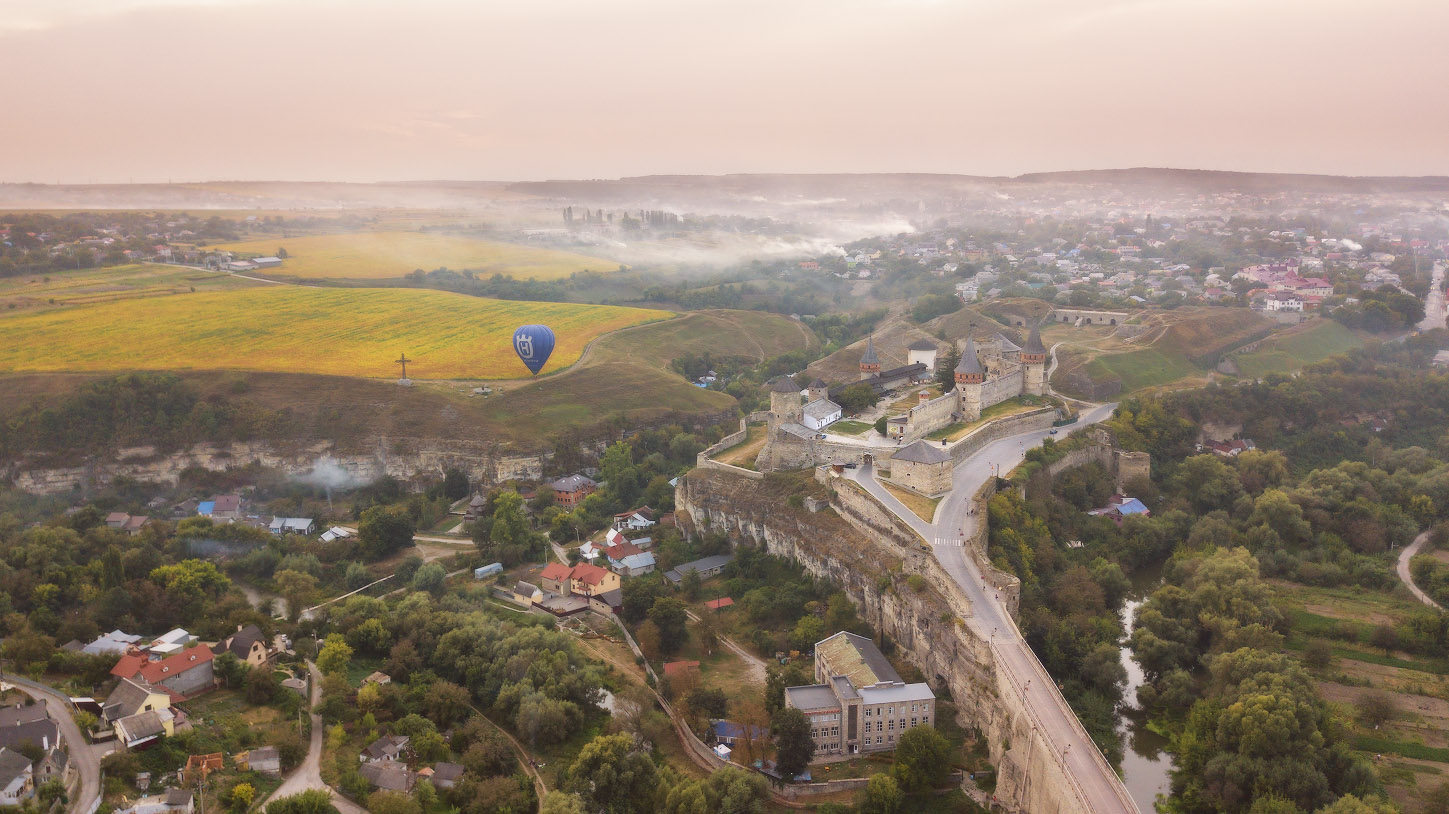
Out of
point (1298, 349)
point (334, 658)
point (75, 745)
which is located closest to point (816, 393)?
point (334, 658)

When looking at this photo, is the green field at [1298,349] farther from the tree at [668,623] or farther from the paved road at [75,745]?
the paved road at [75,745]

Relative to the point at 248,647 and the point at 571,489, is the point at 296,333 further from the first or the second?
the point at 248,647

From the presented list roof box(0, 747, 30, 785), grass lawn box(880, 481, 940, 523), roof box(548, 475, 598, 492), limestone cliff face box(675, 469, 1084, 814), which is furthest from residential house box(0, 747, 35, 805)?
roof box(548, 475, 598, 492)

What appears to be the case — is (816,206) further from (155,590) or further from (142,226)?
(155,590)

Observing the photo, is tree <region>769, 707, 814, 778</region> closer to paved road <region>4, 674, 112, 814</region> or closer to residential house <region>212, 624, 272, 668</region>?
residential house <region>212, 624, 272, 668</region>

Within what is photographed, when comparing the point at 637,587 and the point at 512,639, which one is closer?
the point at 512,639

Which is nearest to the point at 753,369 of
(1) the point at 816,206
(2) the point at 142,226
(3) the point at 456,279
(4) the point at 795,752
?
(3) the point at 456,279

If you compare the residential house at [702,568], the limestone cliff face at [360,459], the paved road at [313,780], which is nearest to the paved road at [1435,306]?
the residential house at [702,568]
